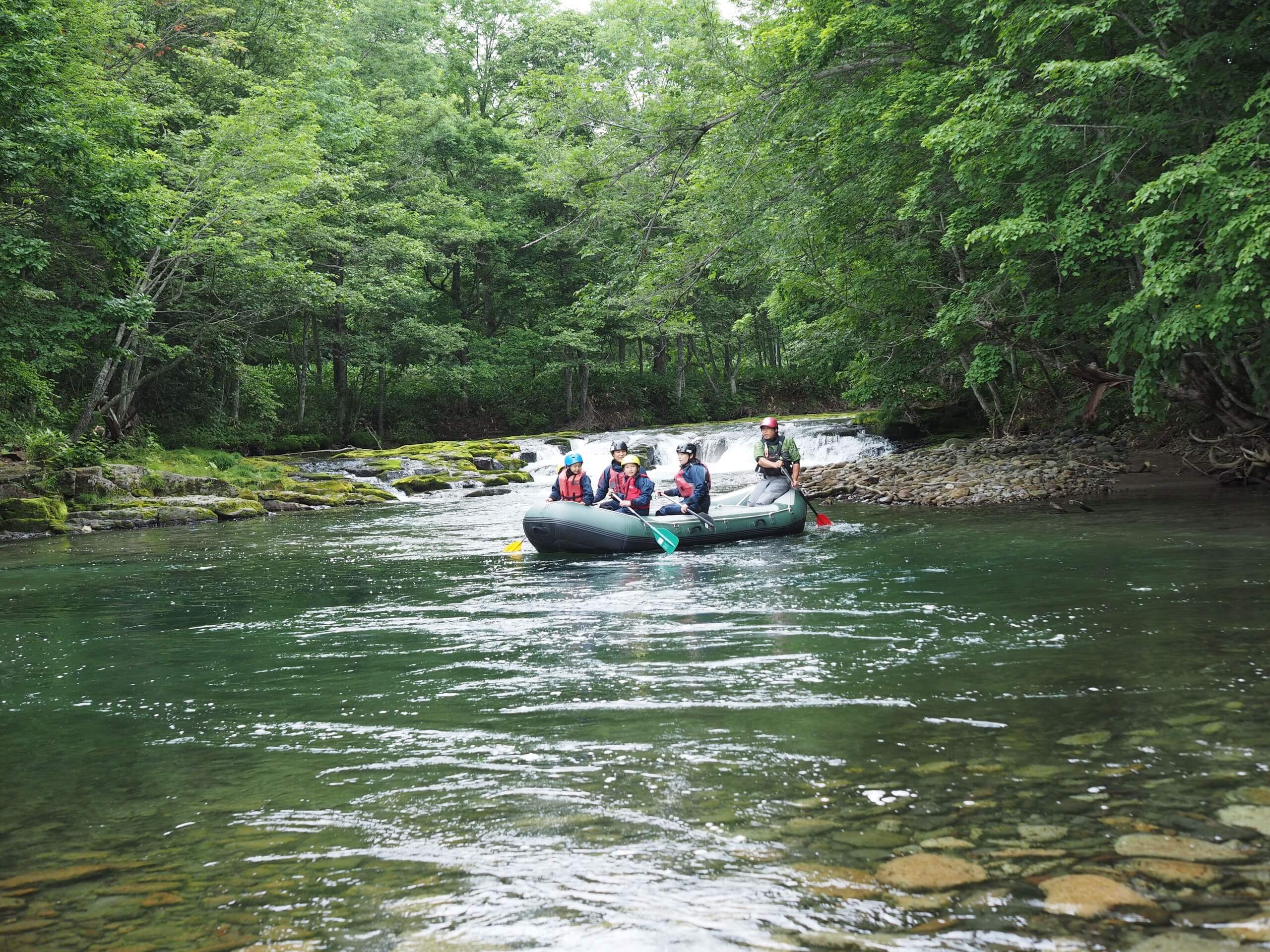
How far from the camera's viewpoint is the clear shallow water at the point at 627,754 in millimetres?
2988

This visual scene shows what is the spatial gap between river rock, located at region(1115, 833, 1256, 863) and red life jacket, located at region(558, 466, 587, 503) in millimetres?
9800

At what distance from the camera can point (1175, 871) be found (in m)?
3.01

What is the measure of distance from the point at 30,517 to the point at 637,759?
16.7 metres

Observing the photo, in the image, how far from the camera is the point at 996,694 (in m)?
5.13

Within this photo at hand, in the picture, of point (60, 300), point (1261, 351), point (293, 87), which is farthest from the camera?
point (293, 87)

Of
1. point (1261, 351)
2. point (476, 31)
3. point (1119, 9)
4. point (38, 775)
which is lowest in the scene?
point (38, 775)

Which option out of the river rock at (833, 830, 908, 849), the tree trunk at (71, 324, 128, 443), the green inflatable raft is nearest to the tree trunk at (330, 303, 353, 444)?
the tree trunk at (71, 324, 128, 443)

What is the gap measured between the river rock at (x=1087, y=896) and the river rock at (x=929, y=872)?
0.68 feet

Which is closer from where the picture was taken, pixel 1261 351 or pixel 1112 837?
pixel 1112 837

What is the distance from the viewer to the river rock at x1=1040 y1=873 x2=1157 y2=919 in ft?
9.25

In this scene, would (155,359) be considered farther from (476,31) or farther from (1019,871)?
(1019,871)

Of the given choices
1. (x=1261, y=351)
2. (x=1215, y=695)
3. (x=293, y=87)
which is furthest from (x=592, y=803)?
(x=293, y=87)

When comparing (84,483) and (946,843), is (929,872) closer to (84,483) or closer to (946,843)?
(946,843)

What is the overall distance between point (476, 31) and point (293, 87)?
15.7m
